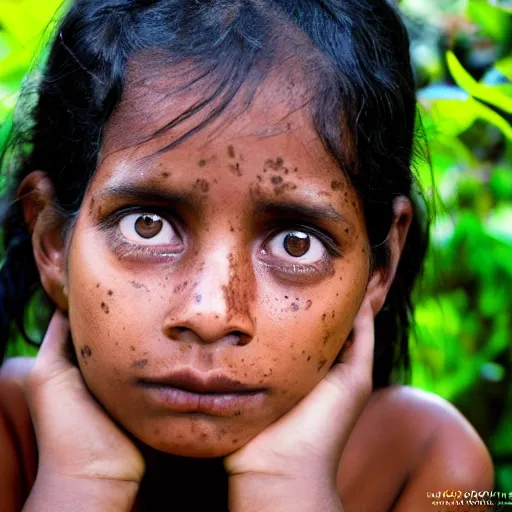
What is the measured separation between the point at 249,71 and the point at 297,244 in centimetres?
43

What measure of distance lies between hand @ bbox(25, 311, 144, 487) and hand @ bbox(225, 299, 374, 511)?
290 millimetres

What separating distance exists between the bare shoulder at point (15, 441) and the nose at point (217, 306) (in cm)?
83

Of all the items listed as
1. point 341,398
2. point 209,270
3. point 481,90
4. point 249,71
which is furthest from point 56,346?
point 481,90

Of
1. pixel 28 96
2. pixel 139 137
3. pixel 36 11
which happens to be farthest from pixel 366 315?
pixel 36 11

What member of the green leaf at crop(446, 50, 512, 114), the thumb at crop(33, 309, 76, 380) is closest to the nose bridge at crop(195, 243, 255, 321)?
the thumb at crop(33, 309, 76, 380)

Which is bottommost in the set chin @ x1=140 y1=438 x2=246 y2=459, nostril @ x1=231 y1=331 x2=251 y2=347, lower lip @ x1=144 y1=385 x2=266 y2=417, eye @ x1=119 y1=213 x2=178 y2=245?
chin @ x1=140 y1=438 x2=246 y2=459

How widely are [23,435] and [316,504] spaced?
3.15ft

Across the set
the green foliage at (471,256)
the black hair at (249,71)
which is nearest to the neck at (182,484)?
the black hair at (249,71)

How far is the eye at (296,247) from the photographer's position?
1.96 metres

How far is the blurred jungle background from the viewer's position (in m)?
2.98

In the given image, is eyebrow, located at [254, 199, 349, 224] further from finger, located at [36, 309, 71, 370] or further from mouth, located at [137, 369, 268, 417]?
finger, located at [36, 309, 71, 370]

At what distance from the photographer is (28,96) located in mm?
2574

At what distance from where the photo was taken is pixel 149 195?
1.90 m

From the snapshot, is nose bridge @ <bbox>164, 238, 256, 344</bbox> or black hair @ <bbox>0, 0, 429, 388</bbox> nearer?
nose bridge @ <bbox>164, 238, 256, 344</bbox>
